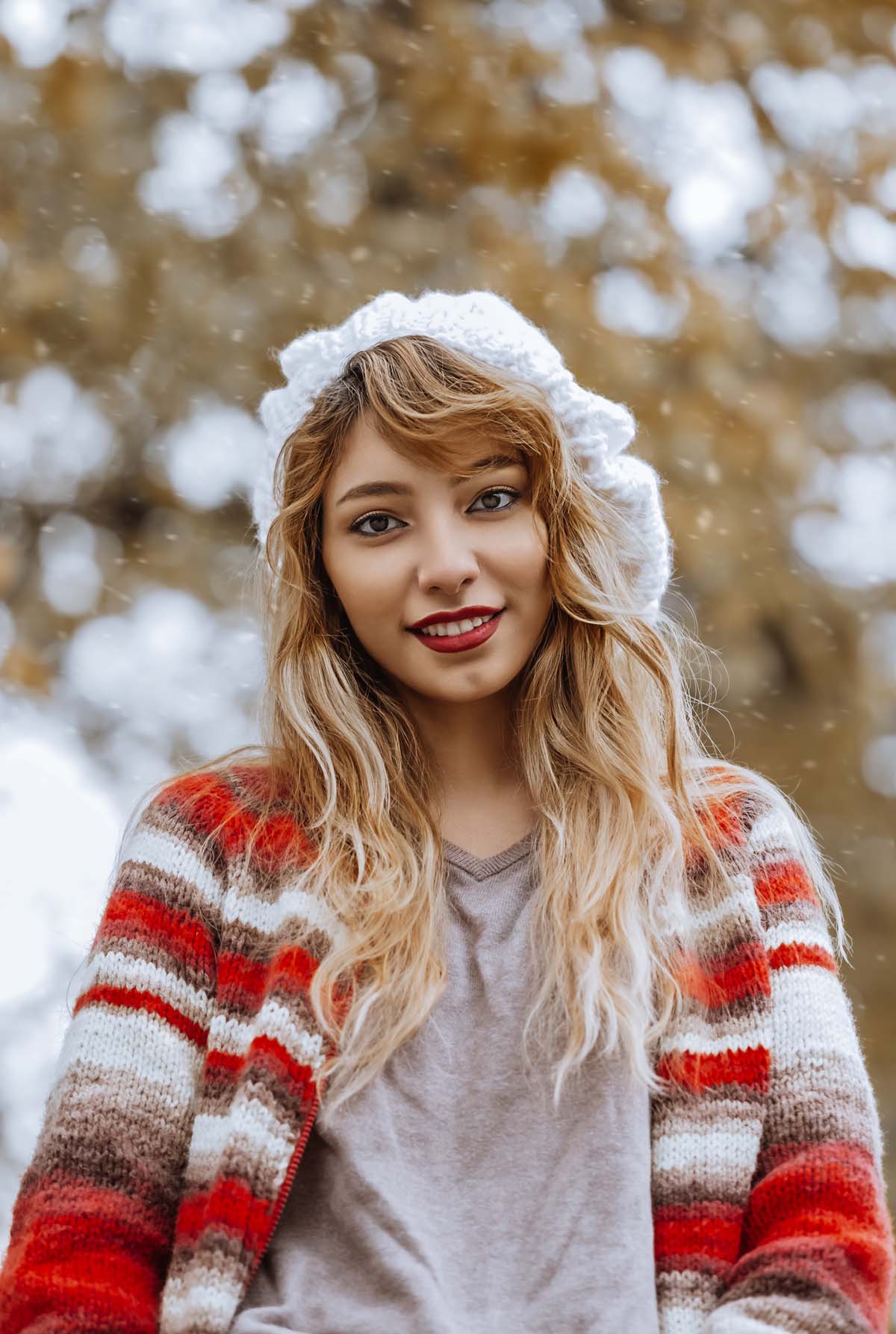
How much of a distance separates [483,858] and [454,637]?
0.77 feet

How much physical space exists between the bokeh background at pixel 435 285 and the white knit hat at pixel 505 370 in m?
1.66

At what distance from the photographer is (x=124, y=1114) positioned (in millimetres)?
1421

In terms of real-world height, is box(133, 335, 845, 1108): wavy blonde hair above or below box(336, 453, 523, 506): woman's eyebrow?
below

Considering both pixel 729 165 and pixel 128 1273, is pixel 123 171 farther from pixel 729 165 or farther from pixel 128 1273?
pixel 128 1273

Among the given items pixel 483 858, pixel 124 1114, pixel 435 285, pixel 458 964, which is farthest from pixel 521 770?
pixel 435 285

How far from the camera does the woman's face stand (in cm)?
155

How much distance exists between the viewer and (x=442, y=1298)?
1293mm

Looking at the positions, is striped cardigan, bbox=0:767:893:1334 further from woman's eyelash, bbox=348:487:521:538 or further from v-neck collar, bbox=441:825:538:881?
woman's eyelash, bbox=348:487:521:538

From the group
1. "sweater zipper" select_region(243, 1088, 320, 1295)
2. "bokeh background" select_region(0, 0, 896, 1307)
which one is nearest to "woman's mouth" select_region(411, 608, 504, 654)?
"sweater zipper" select_region(243, 1088, 320, 1295)

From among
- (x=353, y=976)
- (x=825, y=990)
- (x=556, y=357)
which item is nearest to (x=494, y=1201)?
(x=353, y=976)

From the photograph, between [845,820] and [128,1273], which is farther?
[845,820]

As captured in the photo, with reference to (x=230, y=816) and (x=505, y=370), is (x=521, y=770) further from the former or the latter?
(x=505, y=370)

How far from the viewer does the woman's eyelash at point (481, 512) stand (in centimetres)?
158

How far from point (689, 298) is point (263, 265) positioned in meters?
0.98
